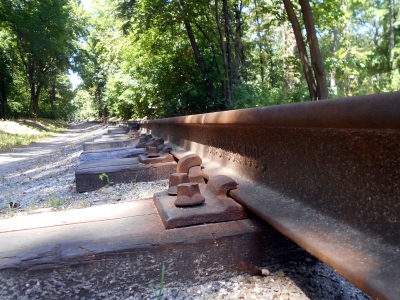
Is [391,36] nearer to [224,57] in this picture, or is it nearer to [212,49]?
[212,49]

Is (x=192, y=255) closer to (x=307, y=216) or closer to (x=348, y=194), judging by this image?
(x=307, y=216)

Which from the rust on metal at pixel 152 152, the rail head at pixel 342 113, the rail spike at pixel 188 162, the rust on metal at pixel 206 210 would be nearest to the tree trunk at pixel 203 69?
the rust on metal at pixel 152 152

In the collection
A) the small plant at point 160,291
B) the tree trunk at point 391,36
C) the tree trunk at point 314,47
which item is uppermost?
the tree trunk at point 391,36

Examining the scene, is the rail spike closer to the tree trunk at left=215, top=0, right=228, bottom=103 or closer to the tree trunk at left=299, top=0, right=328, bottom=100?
the tree trunk at left=299, top=0, right=328, bottom=100

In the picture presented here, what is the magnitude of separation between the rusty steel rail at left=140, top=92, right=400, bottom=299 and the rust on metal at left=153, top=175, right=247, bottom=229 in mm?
66

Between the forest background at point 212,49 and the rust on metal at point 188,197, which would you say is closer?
the rust on metal at point 188,197

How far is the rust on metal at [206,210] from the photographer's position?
1.51 m

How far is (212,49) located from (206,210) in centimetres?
1096

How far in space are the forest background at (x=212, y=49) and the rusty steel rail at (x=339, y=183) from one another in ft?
18.6

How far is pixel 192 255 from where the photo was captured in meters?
1.41

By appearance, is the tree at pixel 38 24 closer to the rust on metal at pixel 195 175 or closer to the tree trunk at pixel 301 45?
the tree trunk at pixel 301 45

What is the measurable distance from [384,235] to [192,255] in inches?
28.1

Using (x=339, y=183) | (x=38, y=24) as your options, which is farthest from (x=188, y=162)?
(x=38, y=24)

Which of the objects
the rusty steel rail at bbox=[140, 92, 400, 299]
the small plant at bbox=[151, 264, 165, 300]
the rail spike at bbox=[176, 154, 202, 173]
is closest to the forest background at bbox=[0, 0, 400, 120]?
the rail spike at bbox=[176, 154, 202, 173]
